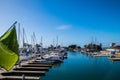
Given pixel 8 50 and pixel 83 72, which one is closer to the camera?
pixel 8 50

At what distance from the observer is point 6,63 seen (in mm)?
8188

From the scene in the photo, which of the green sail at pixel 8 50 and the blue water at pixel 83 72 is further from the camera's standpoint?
the blue water at pixel 83 72

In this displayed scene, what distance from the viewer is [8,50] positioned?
27.9 feet

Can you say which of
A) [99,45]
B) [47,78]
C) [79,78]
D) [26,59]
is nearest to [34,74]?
[47,78]

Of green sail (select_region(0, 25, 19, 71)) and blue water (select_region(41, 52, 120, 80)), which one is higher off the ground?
green sail (select_region(0, 25, 19, 71))

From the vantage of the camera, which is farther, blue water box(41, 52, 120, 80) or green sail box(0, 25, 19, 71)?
Answer: blue water box(41, 52, 120, 80)

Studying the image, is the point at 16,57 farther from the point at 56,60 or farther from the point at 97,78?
the point at 56,60

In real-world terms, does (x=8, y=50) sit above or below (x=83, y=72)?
above

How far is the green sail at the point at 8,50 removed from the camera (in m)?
7.95

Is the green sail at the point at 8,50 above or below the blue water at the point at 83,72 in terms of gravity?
above

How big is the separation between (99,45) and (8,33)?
150 metres

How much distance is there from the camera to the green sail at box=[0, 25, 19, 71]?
26.1 ft

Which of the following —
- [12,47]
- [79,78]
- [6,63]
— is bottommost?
[79,78]

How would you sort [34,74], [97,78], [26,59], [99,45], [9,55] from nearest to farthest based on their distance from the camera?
[9,55]
[34,74]
[97,78]
[26,59]
[99,45]
